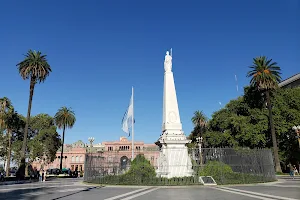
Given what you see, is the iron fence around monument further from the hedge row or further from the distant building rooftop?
the distant building rooftop

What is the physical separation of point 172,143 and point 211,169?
11.1ft

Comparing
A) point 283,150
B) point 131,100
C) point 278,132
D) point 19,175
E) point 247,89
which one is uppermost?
point 247,89

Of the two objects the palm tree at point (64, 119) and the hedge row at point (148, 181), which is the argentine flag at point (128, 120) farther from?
the palm tree at point (64, 119)

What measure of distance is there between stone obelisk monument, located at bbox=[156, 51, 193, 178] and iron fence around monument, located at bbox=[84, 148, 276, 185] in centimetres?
65

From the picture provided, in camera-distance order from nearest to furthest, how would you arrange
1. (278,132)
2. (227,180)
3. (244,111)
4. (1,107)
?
(227,180)
(278,132)
(1,107)
(244,111)

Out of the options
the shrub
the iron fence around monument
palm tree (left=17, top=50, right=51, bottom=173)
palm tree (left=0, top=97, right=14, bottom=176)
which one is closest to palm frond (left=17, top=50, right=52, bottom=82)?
palm tree (left=17, top=50, right=51, bottom=173)

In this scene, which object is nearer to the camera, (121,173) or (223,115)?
(121,173)

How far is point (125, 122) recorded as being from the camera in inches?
986

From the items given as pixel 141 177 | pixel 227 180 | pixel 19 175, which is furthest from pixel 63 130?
pixel 227 180

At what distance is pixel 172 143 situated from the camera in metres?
18.8

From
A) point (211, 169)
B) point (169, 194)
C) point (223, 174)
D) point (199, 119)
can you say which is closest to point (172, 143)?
point (211, 169)

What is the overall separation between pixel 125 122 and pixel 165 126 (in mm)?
6482

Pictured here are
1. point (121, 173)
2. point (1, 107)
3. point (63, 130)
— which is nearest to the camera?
point (121, 173)

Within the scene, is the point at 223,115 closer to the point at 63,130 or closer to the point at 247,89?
the point at 247,89
